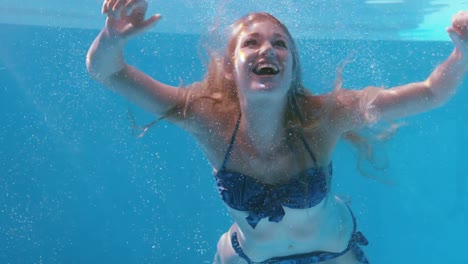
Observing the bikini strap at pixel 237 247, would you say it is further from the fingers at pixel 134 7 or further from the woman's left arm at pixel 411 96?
the fingers at pixel 134 7

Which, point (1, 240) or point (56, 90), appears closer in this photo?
point (56, 90)

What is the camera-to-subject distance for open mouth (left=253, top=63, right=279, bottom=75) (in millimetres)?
2889

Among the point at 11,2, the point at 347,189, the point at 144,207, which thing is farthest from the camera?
the point at 347,189

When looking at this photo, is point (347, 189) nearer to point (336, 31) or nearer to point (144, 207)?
point (336, 31)

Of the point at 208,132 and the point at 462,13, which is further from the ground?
the point at 462,13

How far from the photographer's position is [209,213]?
7.64 metres

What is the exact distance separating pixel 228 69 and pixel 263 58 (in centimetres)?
48

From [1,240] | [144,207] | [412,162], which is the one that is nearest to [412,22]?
[412,162]

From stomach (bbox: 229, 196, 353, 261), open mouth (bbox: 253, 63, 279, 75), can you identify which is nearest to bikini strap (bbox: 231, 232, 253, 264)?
stomach (bbox: 229, 196, 353, 261)

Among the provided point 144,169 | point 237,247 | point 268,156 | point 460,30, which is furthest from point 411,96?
point 144,169

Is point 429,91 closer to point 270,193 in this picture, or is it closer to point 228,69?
point 270,193

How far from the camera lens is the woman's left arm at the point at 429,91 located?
2.98 m

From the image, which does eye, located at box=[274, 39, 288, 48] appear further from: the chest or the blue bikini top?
the blue bikini top

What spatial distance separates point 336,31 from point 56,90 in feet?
14.2
